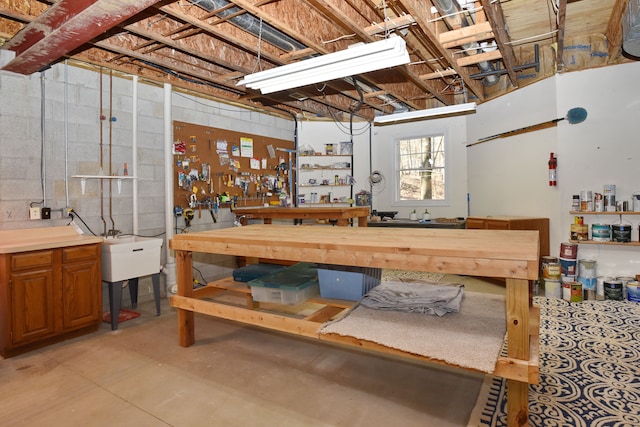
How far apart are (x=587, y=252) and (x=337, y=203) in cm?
365

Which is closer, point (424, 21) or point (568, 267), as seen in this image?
point (424, 21)

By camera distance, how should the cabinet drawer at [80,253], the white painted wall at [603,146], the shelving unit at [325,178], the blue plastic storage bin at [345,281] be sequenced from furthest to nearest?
the shelving unit at [325,178] → the white painted wall at [603,146] → the cabinet drawer at [80,253] → the blue plastic storage bin at [345,281]

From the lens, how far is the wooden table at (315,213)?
4422 millimetres

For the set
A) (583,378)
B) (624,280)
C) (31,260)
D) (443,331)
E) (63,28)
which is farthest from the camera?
(624,280)

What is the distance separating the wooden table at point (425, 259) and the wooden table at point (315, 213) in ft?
5.75

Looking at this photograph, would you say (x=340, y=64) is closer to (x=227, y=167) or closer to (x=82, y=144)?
(x=82, y=144)

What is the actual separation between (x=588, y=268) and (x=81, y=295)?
520cm

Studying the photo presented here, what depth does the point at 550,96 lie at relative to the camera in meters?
4.46

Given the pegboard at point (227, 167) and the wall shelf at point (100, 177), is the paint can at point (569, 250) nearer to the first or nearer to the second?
the pegboard at point (227, 167)

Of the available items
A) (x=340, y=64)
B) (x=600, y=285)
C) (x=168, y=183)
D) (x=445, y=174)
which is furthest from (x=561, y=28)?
(x=168, y=183)

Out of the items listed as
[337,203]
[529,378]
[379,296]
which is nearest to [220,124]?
[337,203]

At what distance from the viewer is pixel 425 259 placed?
5.92ft

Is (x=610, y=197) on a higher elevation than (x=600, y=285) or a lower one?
higher

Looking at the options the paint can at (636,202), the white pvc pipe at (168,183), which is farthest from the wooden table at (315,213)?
the paint can at (636,202)
